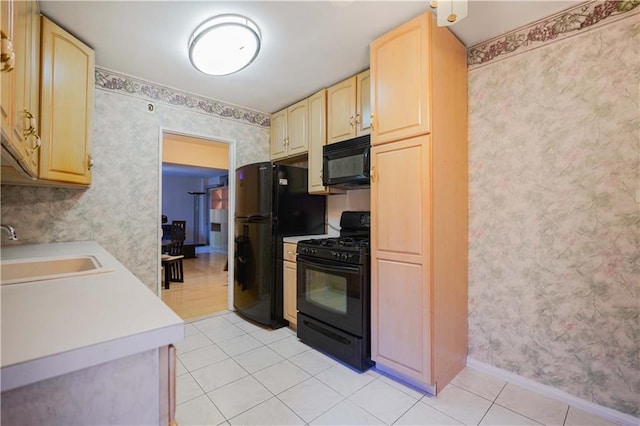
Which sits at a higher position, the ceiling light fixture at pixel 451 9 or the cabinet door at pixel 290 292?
the ceiling light fixture at pixel 451 9

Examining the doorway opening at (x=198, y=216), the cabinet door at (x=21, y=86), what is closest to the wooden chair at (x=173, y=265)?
the doorway opening at (x=198, y=216)

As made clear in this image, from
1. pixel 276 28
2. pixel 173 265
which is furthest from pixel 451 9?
pixel 173 265

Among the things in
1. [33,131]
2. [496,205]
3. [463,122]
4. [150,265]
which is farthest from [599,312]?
[150,265]

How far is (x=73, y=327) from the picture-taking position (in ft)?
1.99

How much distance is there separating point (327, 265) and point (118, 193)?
79.2 inches

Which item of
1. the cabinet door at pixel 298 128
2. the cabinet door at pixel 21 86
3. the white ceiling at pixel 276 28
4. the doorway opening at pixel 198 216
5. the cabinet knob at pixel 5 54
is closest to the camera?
the cabinet knob at pixel 5 54

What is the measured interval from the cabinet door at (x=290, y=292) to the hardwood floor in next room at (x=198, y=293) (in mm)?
1045

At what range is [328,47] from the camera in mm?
2113

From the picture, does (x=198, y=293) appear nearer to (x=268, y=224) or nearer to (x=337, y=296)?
(x=268, y=224)

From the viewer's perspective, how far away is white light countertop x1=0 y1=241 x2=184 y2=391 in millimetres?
489

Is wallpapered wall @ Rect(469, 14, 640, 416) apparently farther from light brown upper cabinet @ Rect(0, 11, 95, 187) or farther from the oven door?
light brown upper cabinet @ Rect(0, 11, 95, 187)

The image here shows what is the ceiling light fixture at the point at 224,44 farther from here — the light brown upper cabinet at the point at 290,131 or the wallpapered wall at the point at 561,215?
the wallpapered wall at the point at 561,215

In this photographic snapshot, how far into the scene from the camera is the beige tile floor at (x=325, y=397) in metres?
1.55

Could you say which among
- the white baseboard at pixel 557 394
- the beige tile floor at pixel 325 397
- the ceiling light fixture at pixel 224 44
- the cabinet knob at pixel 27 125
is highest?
the ceiling light fixture at pixel 224 44
